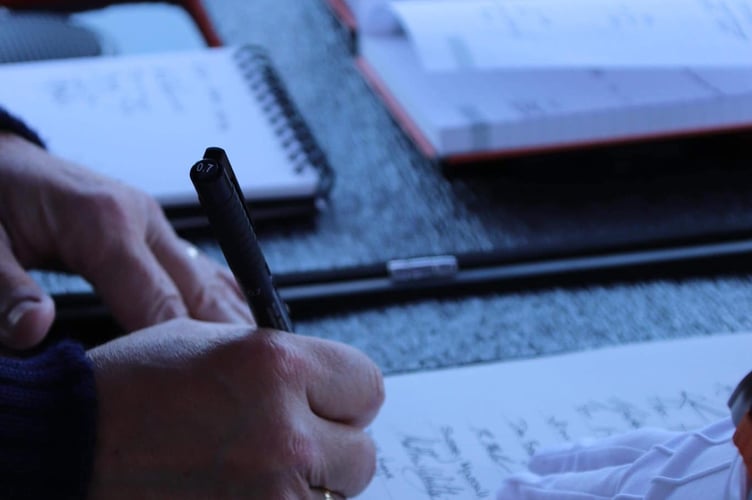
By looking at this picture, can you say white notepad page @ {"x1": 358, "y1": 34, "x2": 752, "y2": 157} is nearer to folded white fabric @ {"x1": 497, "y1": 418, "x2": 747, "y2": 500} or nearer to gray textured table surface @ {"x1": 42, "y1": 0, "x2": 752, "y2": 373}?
gray textured table surface @ {"x1": 42, "y1": 0, "x2": 752, "y2": 373}

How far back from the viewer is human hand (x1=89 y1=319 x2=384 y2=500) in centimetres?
43

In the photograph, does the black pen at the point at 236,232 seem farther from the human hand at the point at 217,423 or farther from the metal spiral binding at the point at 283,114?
the metal spiral binding at the point at 283,114

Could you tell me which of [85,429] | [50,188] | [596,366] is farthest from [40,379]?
[596,366]

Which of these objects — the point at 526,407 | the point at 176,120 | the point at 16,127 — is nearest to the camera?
the point at 526,407

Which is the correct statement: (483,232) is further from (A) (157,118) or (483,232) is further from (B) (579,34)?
(A) (157,118)

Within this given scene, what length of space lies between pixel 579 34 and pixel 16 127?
38 cm

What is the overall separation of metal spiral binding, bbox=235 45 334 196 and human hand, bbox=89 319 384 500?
0.83ft

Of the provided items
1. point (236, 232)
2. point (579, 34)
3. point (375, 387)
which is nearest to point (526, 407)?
point (375, 387)

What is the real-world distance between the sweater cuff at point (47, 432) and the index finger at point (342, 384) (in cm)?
10

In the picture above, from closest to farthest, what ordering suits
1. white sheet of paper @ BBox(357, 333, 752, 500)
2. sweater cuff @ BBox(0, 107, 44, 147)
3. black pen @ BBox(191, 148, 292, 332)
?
1. black pen @ BBox(191, 148, 292, 332)
2. white sheet of paper @ BBox(357, 333, 752, 500)
3. sweater cuff @ BBox(0, 107, 44, 147)

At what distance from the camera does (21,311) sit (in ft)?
1.64

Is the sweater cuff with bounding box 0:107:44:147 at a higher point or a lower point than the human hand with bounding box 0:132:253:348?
higher

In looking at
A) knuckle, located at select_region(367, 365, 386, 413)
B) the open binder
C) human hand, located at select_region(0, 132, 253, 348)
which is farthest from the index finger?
the open binder

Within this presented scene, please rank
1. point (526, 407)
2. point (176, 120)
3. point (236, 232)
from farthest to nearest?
point (176, 120), point (526, 407), point (236, 232)
